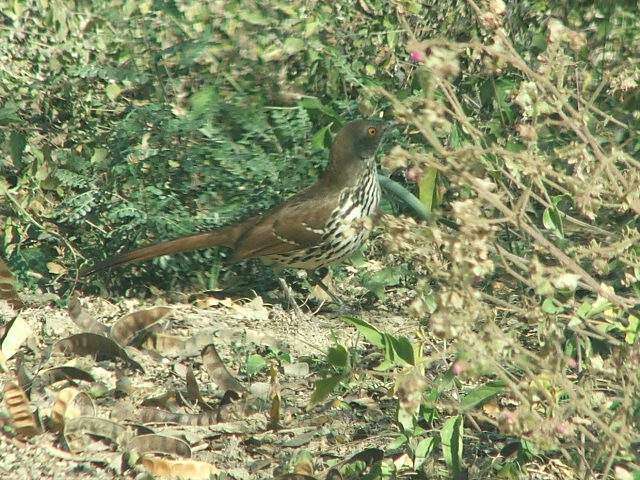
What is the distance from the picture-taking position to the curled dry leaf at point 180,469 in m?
4.14

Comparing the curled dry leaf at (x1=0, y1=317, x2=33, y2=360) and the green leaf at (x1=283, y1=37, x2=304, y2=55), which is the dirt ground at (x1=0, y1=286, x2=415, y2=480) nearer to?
the curled dry leaf at (x1=0, y1=317, x2=33, y2=360)

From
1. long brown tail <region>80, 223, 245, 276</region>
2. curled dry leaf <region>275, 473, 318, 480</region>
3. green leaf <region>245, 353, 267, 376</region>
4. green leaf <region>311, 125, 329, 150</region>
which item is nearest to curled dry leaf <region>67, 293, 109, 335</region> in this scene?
long brown tail <region>80, 223, 245, 276</region>

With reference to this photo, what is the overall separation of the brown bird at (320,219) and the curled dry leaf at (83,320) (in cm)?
45

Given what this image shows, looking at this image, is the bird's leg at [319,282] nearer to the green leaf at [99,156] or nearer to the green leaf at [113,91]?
the green leaf at [99,156]

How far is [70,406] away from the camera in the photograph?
177 inches

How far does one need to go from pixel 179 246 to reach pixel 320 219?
75cm

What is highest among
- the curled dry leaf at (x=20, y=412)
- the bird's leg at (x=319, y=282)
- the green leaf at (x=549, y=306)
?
the green leaf at (x=549, y=306)

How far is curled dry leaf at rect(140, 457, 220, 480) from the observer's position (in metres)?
4.14

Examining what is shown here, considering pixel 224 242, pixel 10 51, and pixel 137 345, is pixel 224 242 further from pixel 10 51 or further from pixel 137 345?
pixel 10 51

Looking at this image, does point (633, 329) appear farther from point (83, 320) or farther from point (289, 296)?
point (289, 296)

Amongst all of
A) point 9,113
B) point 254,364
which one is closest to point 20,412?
point 254,364

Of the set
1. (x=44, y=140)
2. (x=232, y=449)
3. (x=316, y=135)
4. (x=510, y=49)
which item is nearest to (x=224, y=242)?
(x=316, y=135)

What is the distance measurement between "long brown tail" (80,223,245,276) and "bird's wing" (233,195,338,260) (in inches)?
2.2

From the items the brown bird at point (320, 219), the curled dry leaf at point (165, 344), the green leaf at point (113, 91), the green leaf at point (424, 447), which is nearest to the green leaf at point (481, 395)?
the green leaf at point (424, 447)
